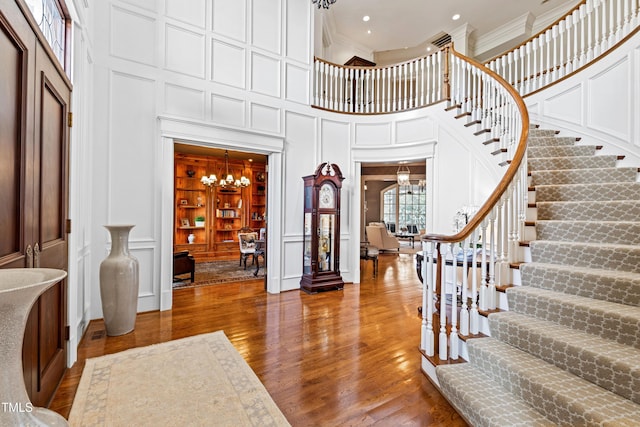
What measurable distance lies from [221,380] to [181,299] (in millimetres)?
2340

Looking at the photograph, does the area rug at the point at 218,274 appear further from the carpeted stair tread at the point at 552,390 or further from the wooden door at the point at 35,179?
the carpeted stair tread at the point at 552,390

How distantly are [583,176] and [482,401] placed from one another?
2.85 meters

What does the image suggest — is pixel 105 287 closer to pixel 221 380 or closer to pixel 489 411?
pixel 221 380

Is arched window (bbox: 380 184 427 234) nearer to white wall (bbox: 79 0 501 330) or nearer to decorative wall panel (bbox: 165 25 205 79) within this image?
white wall (bbox: 79 0 501 330)

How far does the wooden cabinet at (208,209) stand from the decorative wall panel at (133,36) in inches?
163

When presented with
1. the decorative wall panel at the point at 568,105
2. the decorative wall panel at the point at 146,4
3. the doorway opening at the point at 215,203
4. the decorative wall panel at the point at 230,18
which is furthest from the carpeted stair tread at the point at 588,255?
the doorway opening at the point at 215,203

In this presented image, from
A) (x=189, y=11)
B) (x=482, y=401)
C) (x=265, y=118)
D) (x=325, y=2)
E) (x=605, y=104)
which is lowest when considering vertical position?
(x=482, y=401)

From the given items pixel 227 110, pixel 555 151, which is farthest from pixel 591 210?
pixel 227 110

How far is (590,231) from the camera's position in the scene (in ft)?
7.64

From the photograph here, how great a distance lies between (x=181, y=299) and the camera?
4125 mm

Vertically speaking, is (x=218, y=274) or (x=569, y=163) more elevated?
(x=569, y=163)

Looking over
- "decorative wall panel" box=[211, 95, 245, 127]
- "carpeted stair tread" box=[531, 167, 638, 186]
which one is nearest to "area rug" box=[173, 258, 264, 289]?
"decorative wall panel" box=[211, 95, 245, 127]

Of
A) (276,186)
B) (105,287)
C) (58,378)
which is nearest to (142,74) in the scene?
(276,186)

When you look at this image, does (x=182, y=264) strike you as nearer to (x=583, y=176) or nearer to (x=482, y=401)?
(x=482, y=401)
